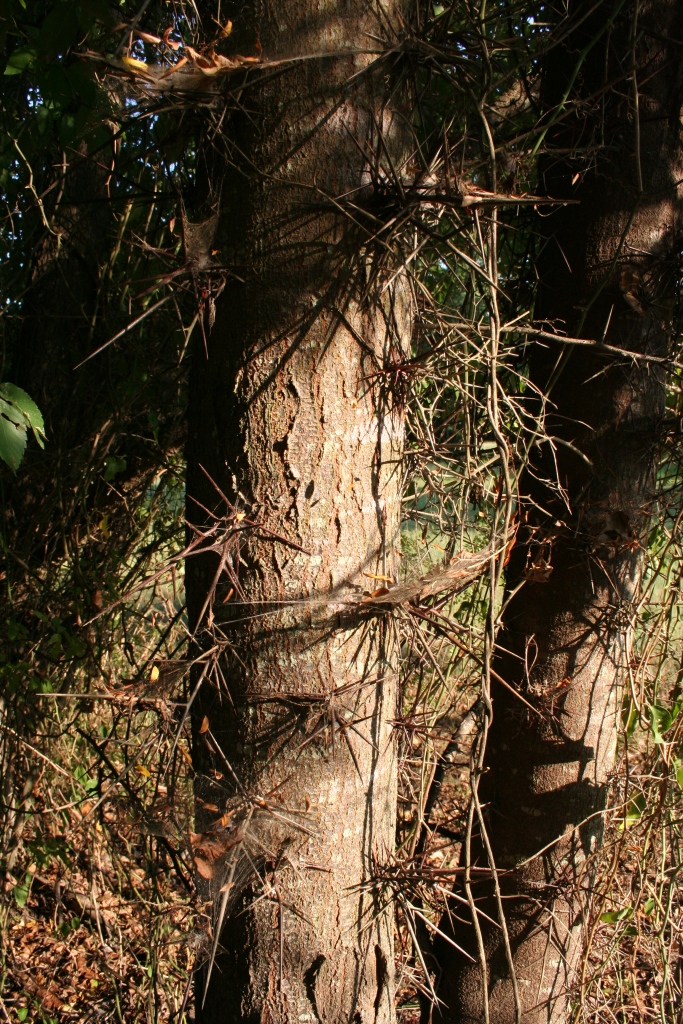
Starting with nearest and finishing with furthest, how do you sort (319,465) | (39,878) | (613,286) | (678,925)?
(319,465) < (613,286) < (678,925) < (39,878)

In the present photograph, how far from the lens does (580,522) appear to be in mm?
2051

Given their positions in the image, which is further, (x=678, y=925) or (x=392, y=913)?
(x=678, y=925)

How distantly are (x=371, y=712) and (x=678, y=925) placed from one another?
1898mm

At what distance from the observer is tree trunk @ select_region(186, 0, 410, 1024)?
4.57 ft

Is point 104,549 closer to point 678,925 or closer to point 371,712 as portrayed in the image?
point 371,712

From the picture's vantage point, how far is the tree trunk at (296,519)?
1392mm

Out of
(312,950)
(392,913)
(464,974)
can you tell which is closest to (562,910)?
(464,974)

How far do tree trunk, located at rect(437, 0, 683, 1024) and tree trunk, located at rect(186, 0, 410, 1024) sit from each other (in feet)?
2.47

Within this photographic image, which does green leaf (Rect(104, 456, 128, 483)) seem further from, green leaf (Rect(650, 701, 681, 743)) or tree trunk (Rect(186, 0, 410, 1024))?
green leaf (Rect(650, 701, 681, 743))

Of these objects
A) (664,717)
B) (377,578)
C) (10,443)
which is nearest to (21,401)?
(10,443)

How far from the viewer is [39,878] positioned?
3.28 meters

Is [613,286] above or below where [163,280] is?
above

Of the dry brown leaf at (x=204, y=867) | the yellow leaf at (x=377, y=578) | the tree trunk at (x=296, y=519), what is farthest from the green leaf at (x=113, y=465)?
the dry brown leaf at (x=204, y=867)

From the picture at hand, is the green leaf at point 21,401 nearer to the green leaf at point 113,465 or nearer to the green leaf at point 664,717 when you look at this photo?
the green leaf at point 113,465
